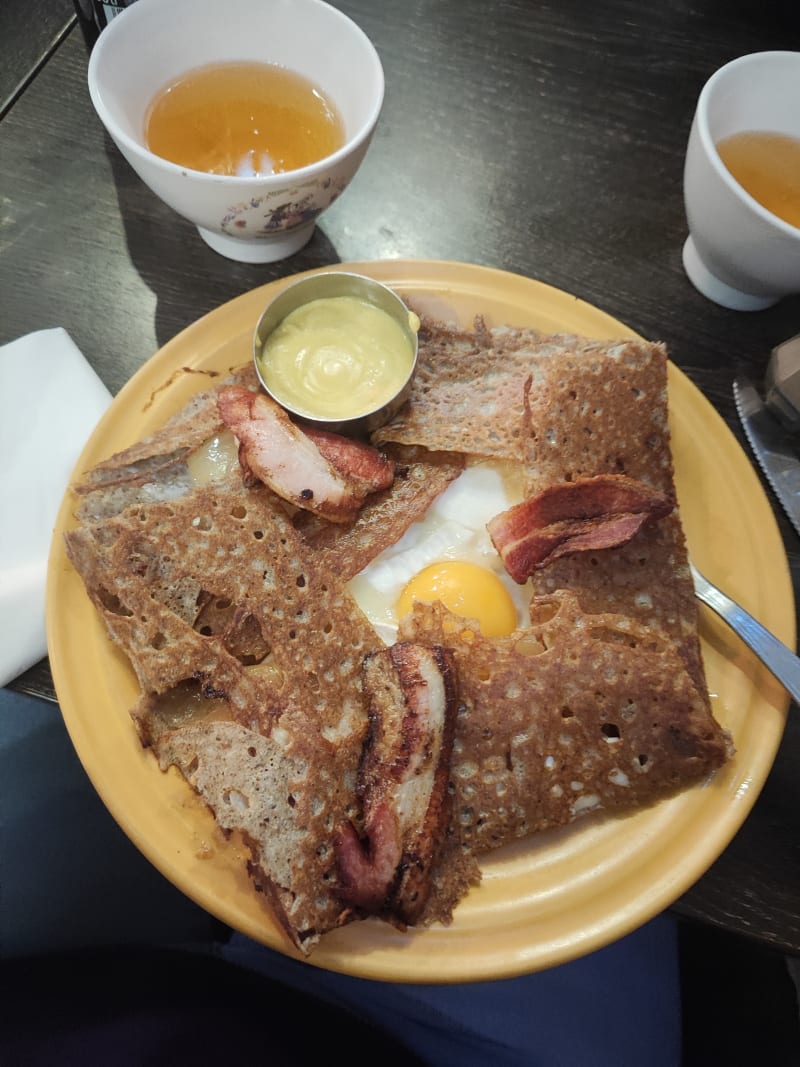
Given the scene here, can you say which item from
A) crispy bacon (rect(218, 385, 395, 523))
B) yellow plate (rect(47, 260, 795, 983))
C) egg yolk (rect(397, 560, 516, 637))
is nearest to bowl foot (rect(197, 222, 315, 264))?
yellow plate (rect(47, 260, 795, 983))

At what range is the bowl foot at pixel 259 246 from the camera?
5.75ft

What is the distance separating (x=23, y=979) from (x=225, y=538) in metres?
1.06

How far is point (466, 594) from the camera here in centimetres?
149

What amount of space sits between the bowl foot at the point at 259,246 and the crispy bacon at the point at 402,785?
1061 millimetres

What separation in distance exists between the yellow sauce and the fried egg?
→ 0.90 ft

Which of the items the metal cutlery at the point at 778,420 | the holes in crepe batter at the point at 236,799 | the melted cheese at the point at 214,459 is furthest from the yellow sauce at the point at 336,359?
the metal cutlery at the point at 778,420

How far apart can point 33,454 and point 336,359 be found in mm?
707

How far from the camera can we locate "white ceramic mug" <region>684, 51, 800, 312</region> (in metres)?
1.54

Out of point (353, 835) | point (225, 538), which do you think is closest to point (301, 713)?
point (353, 835)

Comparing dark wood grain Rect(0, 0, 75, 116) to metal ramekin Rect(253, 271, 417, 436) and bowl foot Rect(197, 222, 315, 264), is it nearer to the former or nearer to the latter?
bowl foot Rect(197, 222, 315, 264)

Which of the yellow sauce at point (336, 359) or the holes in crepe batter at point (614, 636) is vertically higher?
the yellow sauce at point (336, 359)

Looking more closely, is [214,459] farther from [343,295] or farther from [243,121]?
[243,121]

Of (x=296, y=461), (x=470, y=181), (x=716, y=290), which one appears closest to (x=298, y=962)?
(x=296, y=461)

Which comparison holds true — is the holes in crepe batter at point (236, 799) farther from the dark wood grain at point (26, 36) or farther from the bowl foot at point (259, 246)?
the dark wood grain at point (26, 36)
